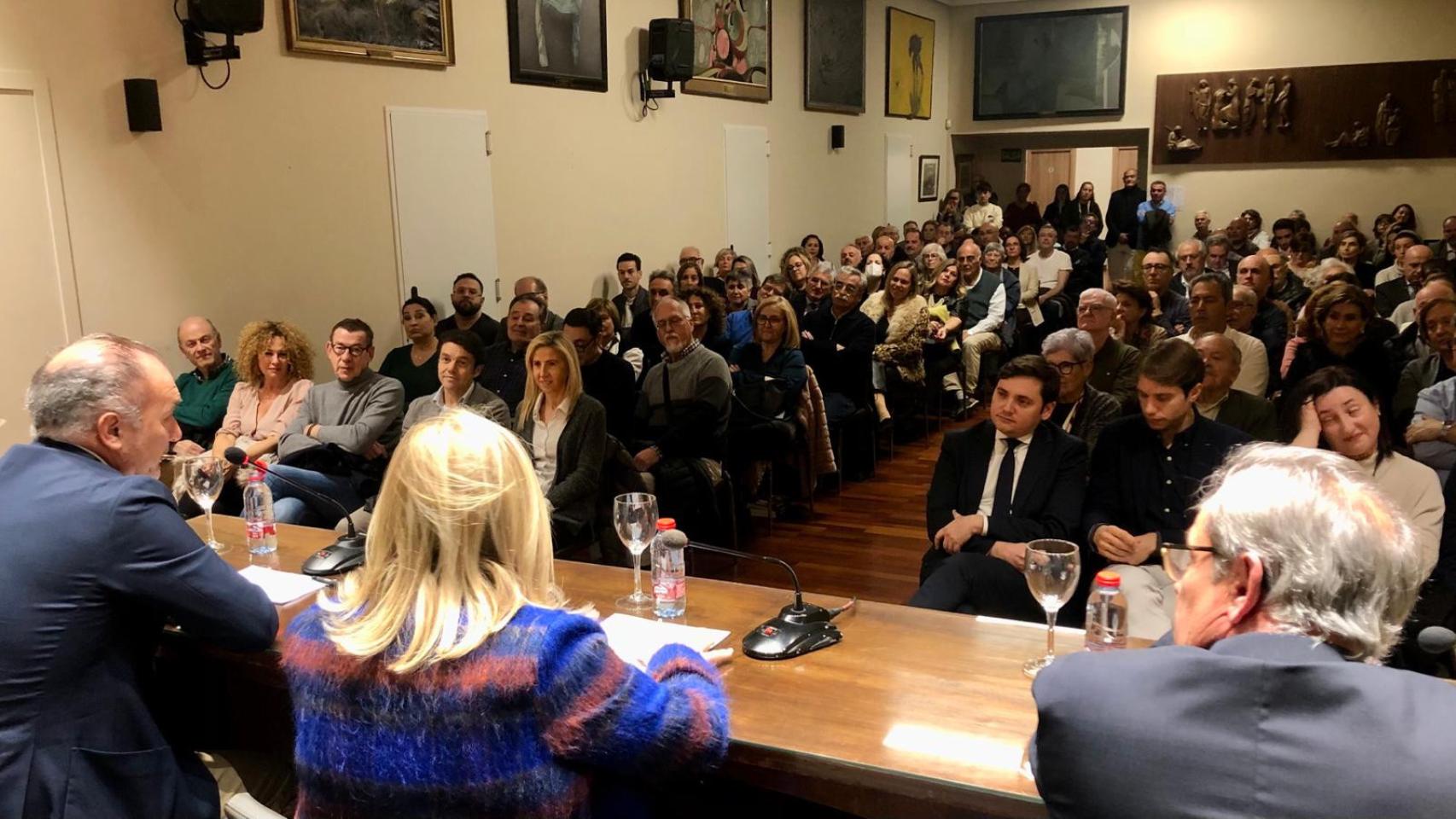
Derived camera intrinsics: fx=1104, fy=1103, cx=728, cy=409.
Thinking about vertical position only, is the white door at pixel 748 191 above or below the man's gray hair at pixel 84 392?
above

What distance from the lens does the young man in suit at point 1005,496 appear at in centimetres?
302

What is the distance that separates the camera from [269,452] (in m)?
4.38

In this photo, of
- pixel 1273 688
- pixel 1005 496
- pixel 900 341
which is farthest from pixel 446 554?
pixel 900 341

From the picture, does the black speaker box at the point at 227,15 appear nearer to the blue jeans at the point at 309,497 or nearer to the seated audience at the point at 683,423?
the blue jeans at the point at 309,497

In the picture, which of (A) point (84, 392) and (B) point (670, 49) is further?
(B) point (670, 49)

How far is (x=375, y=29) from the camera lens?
5.65 metres

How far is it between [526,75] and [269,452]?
3.26m

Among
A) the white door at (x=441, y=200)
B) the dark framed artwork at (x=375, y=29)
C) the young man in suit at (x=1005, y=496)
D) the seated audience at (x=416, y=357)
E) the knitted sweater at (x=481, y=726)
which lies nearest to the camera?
the knitted sweater at (x=481, y=726)

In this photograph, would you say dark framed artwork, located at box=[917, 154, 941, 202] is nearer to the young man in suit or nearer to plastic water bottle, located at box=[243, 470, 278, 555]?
the young man in suit

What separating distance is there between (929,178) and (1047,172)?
3828mm

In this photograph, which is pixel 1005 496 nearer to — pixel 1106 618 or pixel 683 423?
pixel 1106 618

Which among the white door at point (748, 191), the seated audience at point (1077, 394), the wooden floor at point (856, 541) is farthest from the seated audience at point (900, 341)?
the seated audience at point (1077, 394)

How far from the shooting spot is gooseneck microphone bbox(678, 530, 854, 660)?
199cm

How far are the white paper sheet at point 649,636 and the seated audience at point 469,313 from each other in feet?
13.7
